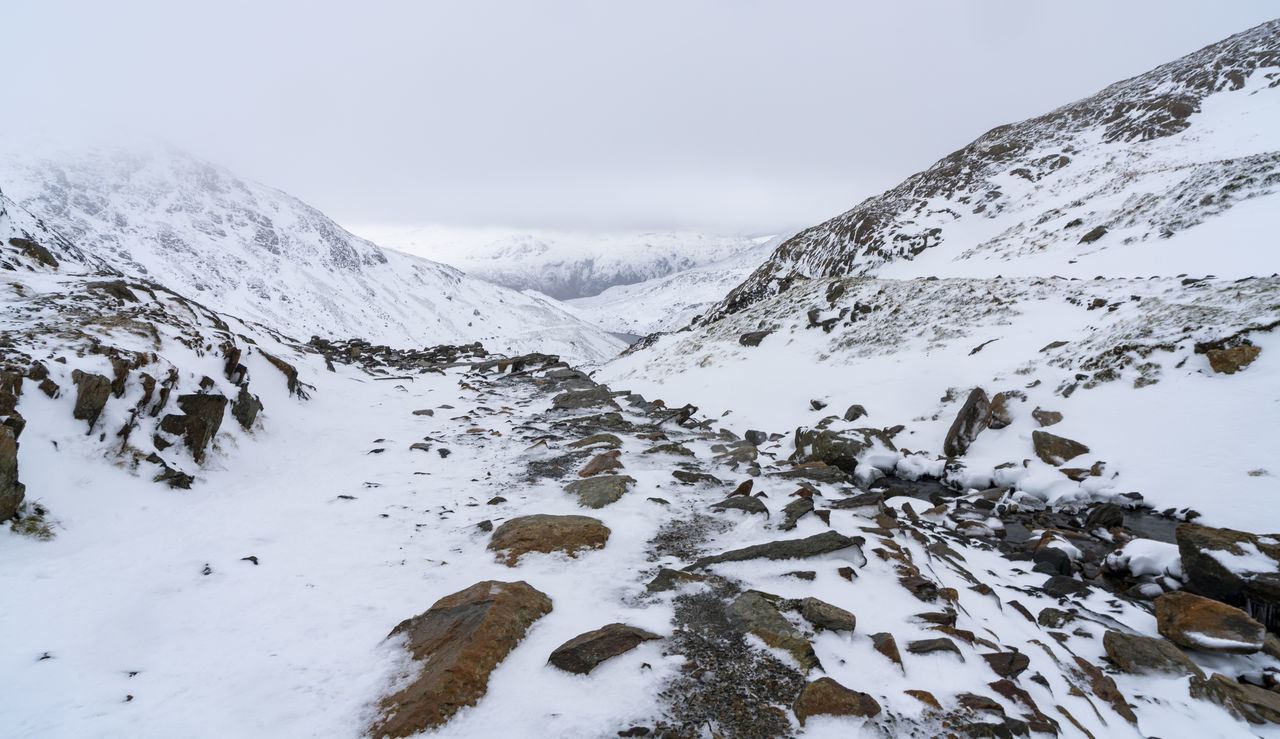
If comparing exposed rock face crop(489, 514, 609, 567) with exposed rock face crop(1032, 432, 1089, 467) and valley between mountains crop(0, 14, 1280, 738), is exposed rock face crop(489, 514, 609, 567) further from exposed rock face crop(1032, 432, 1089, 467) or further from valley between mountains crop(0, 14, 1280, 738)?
exposed rock face crop(1032, 432, 1089, 467)

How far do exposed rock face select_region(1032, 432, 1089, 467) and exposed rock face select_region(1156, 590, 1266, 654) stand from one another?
4921mm

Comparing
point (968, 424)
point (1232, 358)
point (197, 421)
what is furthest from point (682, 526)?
point (1232, 358)

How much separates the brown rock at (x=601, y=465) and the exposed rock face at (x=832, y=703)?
19.9 ft

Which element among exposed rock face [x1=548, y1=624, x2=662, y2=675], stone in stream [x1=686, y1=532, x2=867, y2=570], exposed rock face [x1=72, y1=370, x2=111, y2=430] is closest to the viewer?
exposed rock face [x1=548, y1=624, x2=662, y2=675]

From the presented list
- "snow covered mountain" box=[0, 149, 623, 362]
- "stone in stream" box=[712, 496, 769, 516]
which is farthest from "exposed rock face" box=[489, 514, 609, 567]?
"snow covered mountain" box=[0, 149, 623, 362]

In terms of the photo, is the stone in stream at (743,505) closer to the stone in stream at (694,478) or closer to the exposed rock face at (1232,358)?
the stone in stream at (694,478)

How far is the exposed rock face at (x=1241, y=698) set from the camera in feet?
13.7

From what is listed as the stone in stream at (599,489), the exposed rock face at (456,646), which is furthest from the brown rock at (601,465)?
the exposed rock face at (456,646)

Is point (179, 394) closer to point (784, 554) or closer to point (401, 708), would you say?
point (401, 708)

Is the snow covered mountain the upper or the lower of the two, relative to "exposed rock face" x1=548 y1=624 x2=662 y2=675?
upper

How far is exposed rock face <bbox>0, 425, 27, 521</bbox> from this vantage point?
17.2 feet

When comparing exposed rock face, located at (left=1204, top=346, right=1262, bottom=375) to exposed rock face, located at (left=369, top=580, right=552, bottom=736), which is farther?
exposed rock face, located at (left=1204, top=346, right=1262, bottom=375)

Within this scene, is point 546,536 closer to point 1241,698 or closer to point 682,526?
point 682,526

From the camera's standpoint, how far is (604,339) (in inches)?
4998
